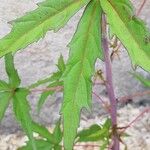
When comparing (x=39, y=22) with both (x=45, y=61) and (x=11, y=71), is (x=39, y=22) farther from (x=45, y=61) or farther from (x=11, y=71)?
(x=45, y=61)

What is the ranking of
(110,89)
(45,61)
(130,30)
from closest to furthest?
(130,30), (110,89), (45,61)

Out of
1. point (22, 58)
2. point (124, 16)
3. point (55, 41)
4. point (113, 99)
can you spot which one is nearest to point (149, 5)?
point (55, 41)

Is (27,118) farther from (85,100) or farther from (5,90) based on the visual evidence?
(85,100)

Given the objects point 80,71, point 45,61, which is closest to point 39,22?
point 80,71

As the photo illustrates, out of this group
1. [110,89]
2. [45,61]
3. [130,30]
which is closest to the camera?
[130,30]

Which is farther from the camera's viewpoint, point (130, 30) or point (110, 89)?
point (110, 89)

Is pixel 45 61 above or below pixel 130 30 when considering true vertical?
above
